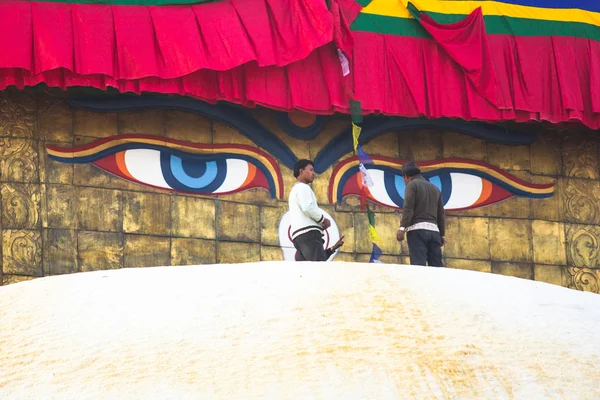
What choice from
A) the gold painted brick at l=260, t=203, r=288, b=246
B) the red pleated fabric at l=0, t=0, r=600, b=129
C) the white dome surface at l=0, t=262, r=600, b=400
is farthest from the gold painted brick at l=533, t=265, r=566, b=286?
the white dome surface at l=0, t=262, r=600, b=400

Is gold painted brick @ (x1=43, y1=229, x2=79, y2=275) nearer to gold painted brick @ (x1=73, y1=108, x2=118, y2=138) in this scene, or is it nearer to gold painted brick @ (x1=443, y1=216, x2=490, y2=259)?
gold painted brick @ (x1=73, y1=108, x2=118, y2=138)

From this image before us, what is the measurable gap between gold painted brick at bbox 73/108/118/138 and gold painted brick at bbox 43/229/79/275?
1.05 m

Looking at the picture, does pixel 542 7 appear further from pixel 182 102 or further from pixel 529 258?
pixel 182 102

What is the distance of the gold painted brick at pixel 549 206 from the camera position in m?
12.8

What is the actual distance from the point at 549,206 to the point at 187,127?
428cm

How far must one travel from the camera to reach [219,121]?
1188 centimetres

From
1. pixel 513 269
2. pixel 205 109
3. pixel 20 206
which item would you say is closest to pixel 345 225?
pixel 205 109

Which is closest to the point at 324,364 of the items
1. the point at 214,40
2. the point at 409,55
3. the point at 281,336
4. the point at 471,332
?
the point at 281,336

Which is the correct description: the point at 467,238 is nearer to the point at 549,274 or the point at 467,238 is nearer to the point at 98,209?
the point at 549,274

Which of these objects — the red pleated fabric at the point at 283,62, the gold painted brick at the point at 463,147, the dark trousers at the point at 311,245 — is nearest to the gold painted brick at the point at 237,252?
the red pleated fabric at the point at 283,62

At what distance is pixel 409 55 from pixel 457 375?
8.45 m

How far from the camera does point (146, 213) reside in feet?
37.1

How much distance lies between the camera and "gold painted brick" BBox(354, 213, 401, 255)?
1203 cm

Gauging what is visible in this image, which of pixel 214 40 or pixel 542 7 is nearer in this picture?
pixel 214 40
